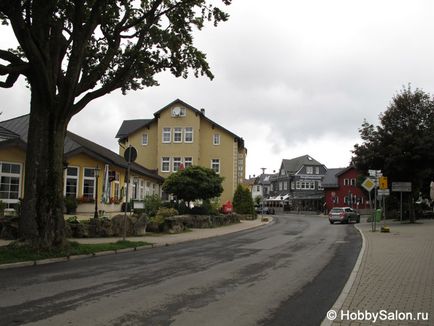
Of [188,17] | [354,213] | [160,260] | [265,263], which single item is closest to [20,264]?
[160,260]

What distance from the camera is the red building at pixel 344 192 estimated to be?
80000mm

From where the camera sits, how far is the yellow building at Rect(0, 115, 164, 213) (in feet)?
88.8

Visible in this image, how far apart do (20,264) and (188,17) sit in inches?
400

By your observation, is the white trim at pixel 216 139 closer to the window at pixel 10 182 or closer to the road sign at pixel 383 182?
the window at pixel 10 182

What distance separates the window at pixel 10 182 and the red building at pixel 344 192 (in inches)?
2420

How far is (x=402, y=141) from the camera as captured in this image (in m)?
33.2

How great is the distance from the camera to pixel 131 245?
16.5 metres

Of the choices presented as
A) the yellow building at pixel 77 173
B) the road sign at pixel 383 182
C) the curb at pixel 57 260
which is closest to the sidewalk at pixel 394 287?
the curb at pixel 57 260

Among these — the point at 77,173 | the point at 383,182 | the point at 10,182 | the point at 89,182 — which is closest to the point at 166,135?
the point at 89,182

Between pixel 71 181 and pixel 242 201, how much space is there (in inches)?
894

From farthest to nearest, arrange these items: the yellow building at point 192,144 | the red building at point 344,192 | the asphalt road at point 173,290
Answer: the red building at point 344,192 → the yellow building at point 192,144 → the asphalt road at point 173,290

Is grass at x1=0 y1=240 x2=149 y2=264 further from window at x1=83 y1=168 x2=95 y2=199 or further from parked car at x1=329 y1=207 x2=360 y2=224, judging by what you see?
parked car at x1=329 y1=207 x2=360 y2=224

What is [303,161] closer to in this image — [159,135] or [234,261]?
[159,135]

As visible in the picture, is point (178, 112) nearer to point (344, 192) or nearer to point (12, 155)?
point (12, 155)
